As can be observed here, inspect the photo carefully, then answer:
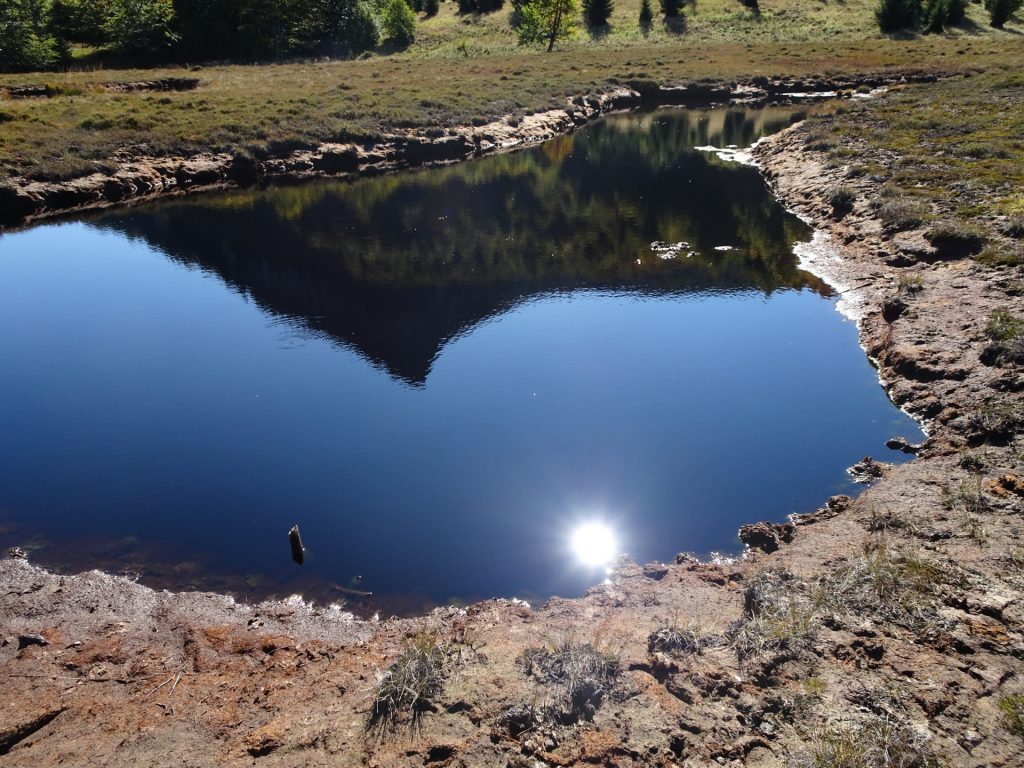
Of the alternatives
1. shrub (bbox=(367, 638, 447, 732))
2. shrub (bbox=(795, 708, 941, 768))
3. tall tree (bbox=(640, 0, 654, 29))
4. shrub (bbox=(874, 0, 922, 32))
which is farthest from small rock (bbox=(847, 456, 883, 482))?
tall tree (bbox=(640, 0, 654, 29))

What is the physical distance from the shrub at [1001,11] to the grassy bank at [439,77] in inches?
61.6

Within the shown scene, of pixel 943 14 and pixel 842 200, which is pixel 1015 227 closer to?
pixel 842 200

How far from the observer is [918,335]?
1802 cm

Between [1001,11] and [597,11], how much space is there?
52225 mm

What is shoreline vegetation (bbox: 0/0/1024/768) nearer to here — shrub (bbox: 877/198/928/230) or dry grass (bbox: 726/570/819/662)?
dry grass (bbox: 726/570/819/662)

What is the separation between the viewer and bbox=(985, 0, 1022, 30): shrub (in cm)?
8812

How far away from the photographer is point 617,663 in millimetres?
8633

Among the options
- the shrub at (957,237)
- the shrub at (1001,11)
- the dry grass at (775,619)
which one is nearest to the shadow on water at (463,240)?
the shrub at (957,237)

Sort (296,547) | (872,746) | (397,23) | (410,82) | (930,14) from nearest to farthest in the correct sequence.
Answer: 1. (872,746)
2. (296,547)
3. (410,82)
4. (930,14)
5. (397,23)

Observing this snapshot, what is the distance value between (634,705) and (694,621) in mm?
2250

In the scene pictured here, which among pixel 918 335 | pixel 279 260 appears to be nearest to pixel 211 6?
pixel 279 260

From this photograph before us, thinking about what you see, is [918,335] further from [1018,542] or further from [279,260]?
[279,260]

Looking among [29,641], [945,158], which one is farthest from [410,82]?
[29,641]

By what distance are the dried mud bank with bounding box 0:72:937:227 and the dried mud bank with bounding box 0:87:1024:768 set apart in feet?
96.9
